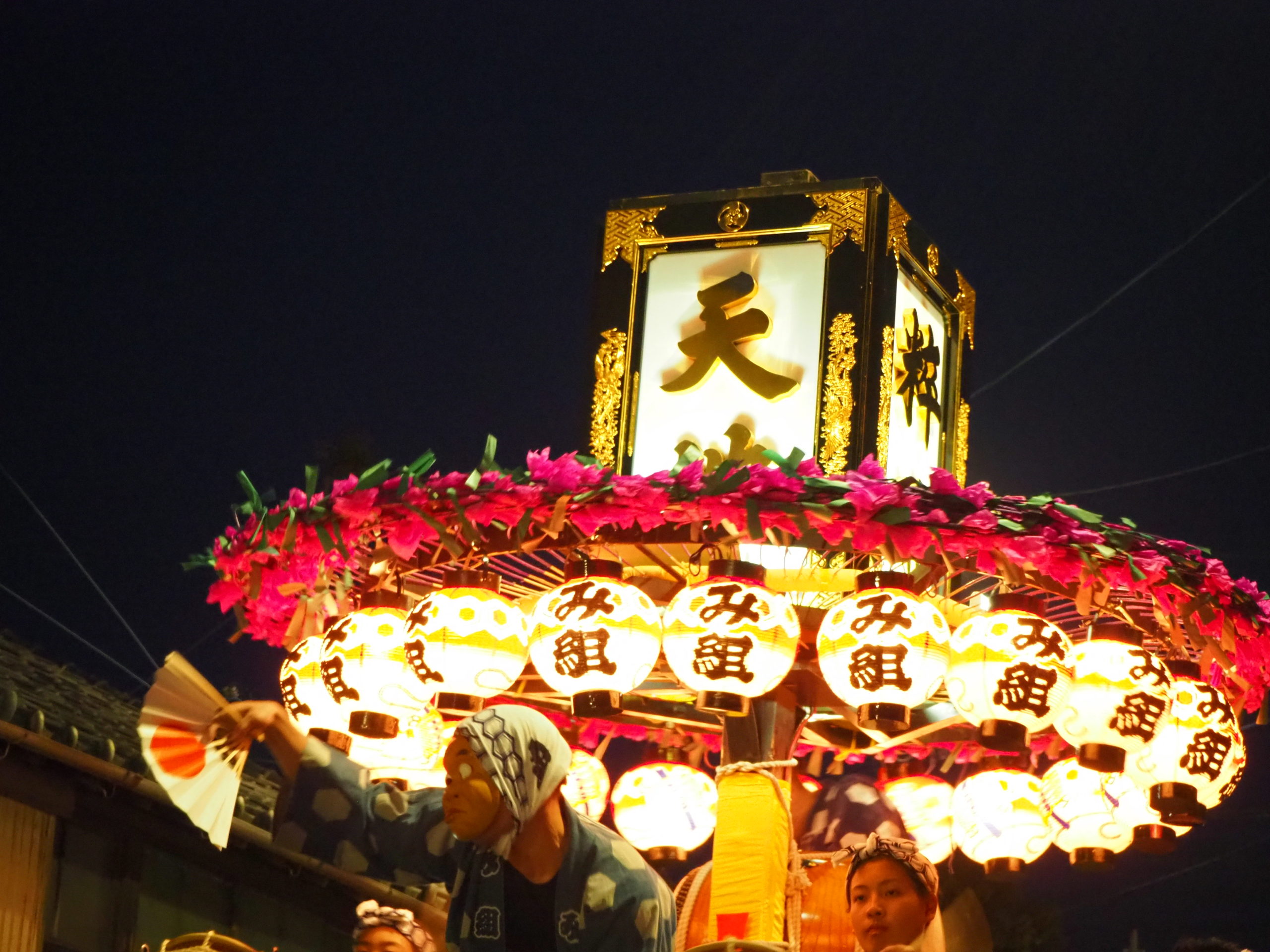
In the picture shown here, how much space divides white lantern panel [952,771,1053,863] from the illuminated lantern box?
1.82 metres

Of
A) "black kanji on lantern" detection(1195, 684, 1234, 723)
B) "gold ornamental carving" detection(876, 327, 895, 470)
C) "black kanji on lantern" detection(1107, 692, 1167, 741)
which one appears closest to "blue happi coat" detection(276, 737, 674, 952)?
"black kanji on lantern" detection(1107, 692, 1167, 741)

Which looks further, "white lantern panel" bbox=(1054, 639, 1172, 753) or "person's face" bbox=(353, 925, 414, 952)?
"white lantern panel" bbox=(1054, 639, 1172, 753)

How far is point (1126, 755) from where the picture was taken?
28.1 ft

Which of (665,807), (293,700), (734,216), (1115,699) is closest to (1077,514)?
(1115,699)

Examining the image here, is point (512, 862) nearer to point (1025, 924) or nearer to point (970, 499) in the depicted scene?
point (970, 499)

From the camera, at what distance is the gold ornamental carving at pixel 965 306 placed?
1112cm

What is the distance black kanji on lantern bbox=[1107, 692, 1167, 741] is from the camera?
8.28 m

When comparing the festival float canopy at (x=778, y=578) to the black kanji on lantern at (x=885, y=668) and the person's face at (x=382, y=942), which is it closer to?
the black kanji on lantern at (x=885, y=668)

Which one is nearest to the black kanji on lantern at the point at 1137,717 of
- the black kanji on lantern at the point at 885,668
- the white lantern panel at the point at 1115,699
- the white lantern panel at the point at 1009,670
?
the white lantern panel at the point at 1115,699

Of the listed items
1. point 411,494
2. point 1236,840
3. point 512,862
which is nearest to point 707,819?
point 411,494

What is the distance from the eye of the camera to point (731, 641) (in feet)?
26.7

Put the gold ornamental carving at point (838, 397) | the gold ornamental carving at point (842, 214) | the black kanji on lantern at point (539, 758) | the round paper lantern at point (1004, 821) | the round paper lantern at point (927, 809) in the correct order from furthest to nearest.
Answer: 1. the round paper lantern at point (927, 809)
2. the gold ornamental carving at point (842, 214)
3. the round paper lantern at point (1004, 821)
4. the gold ornamental carving at point (838, 397)
5. the black kanji on lantern at point (539, 758)

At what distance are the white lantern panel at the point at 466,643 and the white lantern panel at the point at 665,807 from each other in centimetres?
222

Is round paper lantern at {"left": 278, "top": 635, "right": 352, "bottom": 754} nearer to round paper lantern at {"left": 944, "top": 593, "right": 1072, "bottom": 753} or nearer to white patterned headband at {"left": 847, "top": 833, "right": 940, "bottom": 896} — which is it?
round paper lantern at {"left": 944, "top": 593, "right": 1072, "bottom": 753}
